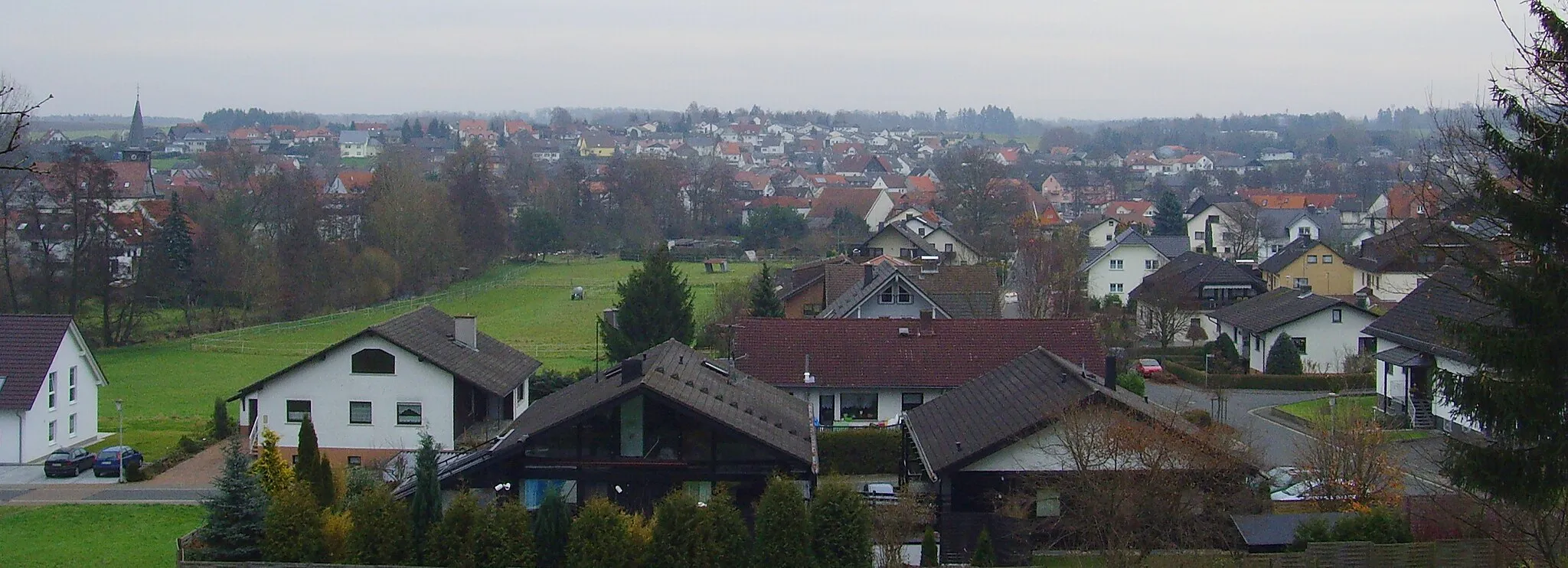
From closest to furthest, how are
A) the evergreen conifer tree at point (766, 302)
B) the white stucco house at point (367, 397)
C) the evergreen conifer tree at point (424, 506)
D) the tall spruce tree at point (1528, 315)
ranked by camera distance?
the tall spruce tree at point (1528, 315) → the evergreen conifer tree at point (424, 506) → the white stucco house at point (367, 397) → the evergreen conifer tree at point (766, 302)

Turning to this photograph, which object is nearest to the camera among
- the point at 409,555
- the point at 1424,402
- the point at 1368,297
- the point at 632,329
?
the point at 409,555

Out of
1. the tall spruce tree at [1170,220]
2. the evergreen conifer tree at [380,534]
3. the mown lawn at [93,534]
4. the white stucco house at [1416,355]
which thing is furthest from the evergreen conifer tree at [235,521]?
the tall spruce tree at [1170,220]

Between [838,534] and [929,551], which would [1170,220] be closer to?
[929,551]

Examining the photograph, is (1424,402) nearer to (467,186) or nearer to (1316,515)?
(1316,515)

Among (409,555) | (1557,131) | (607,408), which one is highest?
(1557,131)

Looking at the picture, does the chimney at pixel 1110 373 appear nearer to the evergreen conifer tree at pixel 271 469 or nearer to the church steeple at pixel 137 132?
the evergreen conifer tree at pixel 271 469

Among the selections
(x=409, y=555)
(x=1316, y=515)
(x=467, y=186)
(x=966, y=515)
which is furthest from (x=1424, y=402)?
(x=467, y=186)
